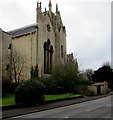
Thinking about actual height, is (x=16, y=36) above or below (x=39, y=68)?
above

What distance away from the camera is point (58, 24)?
5419cm

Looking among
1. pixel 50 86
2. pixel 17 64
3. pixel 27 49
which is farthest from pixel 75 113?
pixel 27 49

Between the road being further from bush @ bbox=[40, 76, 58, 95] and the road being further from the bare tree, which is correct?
the bare tree

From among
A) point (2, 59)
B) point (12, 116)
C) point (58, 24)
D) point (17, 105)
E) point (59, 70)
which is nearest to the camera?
point (12, 116)

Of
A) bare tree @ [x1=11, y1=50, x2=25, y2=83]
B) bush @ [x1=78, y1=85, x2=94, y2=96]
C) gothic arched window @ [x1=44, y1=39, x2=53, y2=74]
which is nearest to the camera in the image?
bush @ [x1=78, y1=85, x2=94, y2=96]

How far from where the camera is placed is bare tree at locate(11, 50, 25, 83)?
145 feet

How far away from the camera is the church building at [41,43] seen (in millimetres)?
45438

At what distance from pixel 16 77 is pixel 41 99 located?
2522 centimetres

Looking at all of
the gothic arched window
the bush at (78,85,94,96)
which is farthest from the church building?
the bush at (78,85,94,96)

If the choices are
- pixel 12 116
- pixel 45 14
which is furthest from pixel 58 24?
pixel 12 116

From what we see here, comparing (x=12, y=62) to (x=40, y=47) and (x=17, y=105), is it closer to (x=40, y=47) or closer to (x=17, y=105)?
(x=40, y=47)

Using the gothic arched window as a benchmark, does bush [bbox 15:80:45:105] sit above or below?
below

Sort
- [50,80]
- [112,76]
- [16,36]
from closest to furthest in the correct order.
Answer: [50,80]
[16,36]
[112,76]

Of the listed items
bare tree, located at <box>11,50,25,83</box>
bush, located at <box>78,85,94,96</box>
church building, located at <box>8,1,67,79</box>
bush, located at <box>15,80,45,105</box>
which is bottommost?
bush, located at <box>78,85,94,96</box>
